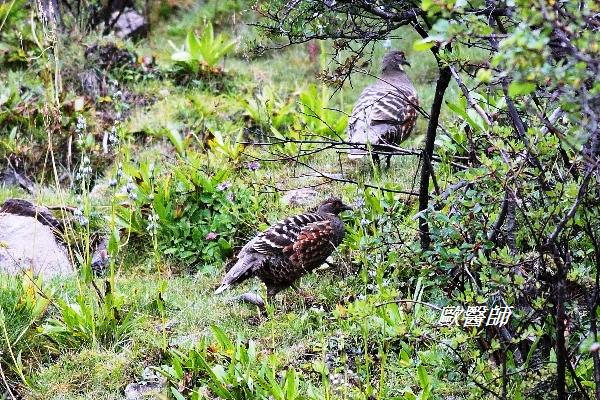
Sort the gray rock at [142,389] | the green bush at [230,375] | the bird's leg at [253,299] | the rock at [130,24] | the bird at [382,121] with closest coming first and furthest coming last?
the green bush at [230,375], the gray rock at [142,389], the bird's leg at [253,299], the bird at [382,121], the rock at [130,24]

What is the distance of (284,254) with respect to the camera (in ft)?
19.4

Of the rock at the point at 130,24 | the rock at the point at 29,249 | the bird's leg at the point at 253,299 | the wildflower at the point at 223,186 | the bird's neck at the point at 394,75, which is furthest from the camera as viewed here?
the rock at the point at 130,24

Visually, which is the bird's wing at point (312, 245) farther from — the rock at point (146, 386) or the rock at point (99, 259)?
the rock at point (99, 259)

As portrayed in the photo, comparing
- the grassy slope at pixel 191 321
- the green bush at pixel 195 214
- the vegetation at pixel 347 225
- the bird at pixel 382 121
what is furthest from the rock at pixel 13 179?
the bird at pixel 382 121

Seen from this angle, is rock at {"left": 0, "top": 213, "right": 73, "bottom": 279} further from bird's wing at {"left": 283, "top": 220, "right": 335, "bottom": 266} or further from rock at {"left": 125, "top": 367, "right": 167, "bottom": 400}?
bird's wing at {"left": 283, "top": 220, "right": 335, "bottom": 266}

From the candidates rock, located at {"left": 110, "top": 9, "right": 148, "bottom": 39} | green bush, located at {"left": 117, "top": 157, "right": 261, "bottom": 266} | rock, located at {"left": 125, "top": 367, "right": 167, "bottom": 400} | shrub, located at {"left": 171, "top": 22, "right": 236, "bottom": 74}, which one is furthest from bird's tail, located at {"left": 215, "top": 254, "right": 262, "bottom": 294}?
rock, located at {"left": 110, "top": 9, "right": 148, "bottom": 39}

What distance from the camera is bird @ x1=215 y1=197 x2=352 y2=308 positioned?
5922mm

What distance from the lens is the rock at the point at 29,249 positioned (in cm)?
665

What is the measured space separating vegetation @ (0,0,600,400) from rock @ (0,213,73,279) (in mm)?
337

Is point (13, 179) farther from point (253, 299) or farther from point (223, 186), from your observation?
point (253, 299)

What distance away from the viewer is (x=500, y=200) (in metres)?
3.76

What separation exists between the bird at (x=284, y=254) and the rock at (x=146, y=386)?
98 centimetres

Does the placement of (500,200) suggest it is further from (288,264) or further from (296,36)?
(288,264)

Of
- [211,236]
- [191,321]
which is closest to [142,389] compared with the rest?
[191,321]
